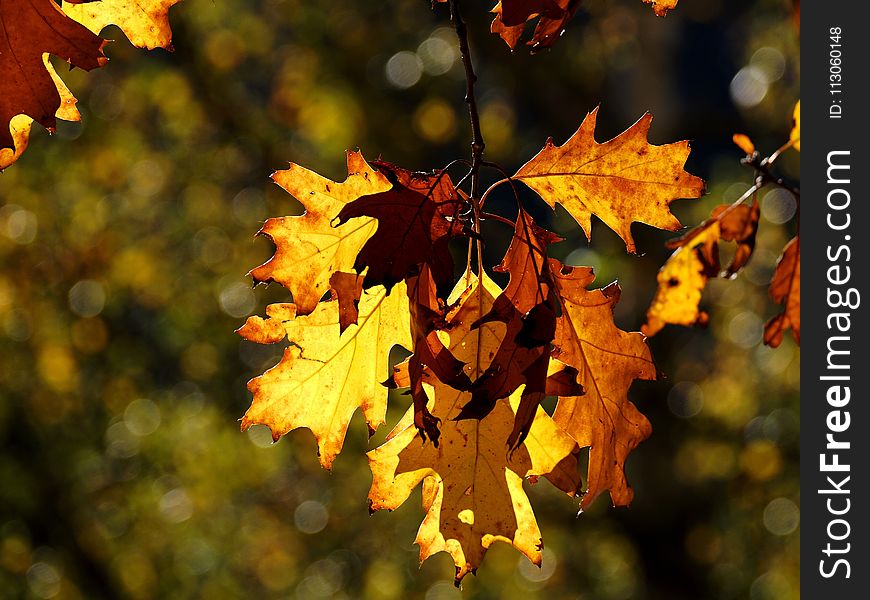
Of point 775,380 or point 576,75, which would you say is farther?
point 775,380

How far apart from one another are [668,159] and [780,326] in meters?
0.36

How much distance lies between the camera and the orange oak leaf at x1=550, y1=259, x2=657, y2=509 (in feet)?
3.33

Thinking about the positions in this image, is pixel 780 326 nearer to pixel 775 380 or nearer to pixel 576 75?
pixel 576 75

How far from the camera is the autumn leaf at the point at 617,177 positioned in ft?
3.37

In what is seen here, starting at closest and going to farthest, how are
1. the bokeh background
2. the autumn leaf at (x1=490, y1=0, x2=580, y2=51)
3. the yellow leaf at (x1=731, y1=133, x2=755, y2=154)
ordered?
the autumn leaf at (x1=490, y1=0, x2=580, y2=51) → the yellow leaf at (x1=731, y1=133, x2=755, y2=154) → the bokeh background

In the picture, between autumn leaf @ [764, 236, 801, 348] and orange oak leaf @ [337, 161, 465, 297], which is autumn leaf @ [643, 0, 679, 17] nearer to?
orange oak leaf @ [337, 161, 465, 297]

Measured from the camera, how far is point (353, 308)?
91 cm

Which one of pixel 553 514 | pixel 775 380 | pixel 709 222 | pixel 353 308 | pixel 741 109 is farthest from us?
pixel 775 380

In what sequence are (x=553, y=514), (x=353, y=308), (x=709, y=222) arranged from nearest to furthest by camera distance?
(x=353, y=308) → (x=709, y=222) → (x=553, y=514)

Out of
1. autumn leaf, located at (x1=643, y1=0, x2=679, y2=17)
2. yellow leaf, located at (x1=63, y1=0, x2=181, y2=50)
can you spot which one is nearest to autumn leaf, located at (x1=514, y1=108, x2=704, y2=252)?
autumn leaf, located at (x1=643, y1=0, x2=679, y2=17)

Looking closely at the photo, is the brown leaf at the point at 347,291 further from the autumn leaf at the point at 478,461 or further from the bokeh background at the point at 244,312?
the bokeh background at the point at 244,312

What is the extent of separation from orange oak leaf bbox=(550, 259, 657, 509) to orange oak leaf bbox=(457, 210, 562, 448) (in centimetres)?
6

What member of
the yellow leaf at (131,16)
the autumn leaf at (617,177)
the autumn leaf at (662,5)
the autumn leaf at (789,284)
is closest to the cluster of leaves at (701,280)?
the autumn leaf at (789,284)

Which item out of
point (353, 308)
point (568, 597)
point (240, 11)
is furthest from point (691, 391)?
point (353, 308)
